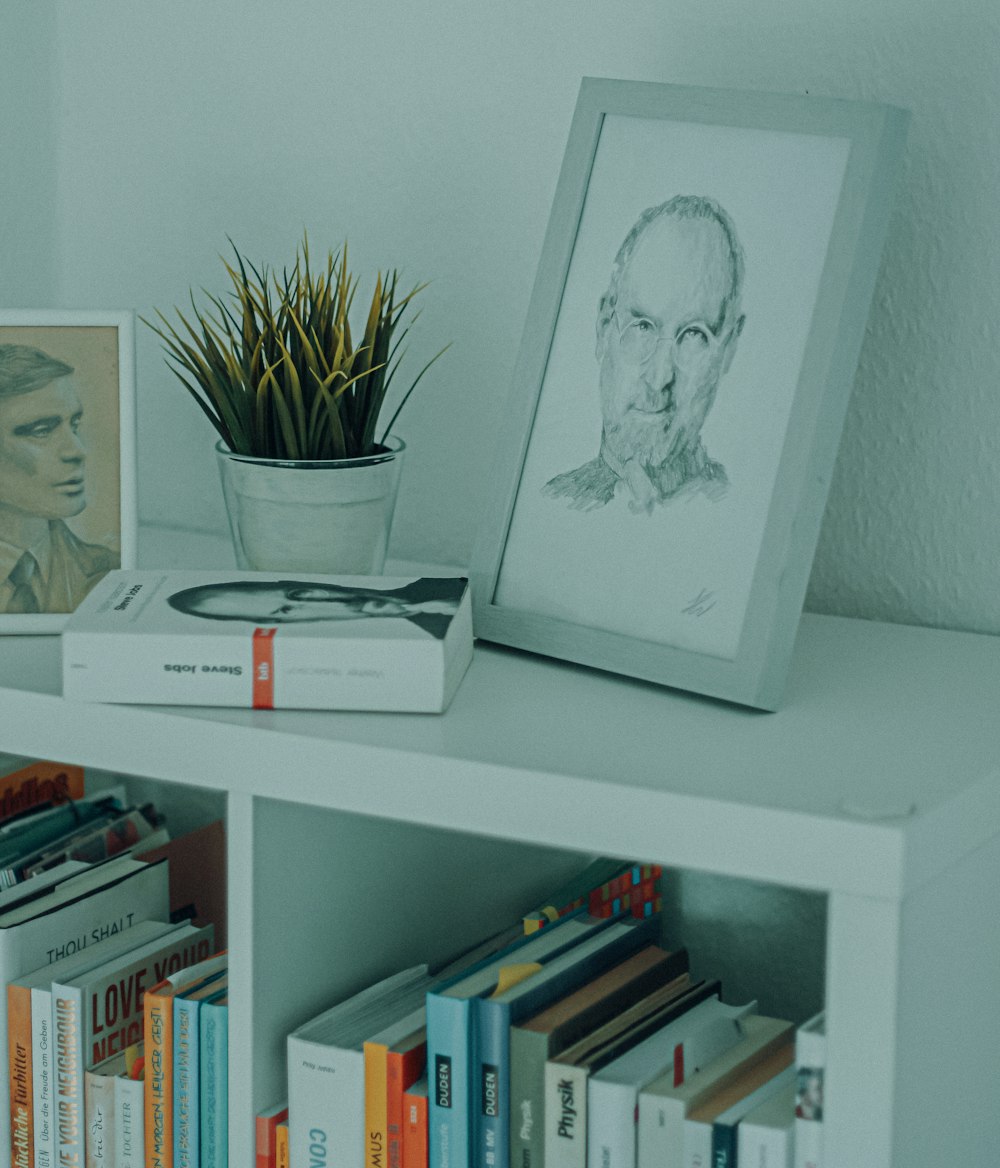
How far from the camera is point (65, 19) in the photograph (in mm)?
1330

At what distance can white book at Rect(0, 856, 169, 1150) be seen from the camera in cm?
92

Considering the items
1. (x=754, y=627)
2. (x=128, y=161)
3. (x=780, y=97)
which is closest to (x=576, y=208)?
(x=780, y=97)

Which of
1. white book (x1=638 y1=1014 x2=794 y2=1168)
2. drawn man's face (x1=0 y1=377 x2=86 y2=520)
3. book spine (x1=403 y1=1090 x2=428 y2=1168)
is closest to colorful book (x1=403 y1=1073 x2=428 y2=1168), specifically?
book spine (x1=403 y1=1090 x2=428 y2=1168)

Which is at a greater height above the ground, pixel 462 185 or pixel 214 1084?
pixel 462 185

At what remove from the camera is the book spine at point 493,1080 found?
78cm

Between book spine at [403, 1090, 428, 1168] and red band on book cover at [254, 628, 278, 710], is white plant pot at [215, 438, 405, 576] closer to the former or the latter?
red band on book cover at [254, 628, 278, 710]

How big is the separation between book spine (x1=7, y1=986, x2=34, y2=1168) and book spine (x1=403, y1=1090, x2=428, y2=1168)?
27 centimetres

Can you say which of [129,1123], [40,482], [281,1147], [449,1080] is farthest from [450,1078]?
[40,482]

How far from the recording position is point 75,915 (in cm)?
96

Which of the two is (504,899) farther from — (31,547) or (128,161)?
(128,161)

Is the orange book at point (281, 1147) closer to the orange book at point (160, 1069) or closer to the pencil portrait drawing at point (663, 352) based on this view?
the orange book at point (160, 1069)

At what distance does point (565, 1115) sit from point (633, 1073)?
0.04m

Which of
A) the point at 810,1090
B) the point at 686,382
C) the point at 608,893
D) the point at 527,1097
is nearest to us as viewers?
the point at 810,1090
